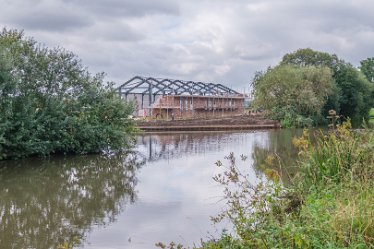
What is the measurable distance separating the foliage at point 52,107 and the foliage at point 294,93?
28.5 m

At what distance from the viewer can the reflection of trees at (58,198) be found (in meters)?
7.54

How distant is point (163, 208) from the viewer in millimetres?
9211

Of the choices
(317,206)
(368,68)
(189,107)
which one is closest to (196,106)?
(189,107)

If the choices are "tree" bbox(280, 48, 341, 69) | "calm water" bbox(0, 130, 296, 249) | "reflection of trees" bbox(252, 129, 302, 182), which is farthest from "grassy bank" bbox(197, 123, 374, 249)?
"tree" bbox(280, 48, 341, 69)

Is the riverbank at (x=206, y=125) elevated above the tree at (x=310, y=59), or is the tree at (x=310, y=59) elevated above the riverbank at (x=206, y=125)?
the tree at (x=310, y=59)

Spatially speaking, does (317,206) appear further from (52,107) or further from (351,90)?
(351,90)

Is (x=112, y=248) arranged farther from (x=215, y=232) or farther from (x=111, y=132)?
(x=111, y=132)

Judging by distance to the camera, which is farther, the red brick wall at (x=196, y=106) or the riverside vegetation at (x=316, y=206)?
the red brick wall at (x=196, y=106)

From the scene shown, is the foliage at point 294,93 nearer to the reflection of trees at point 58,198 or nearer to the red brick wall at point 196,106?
the red brick wall at point 196,106

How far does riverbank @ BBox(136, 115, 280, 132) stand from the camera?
39562 millimetres

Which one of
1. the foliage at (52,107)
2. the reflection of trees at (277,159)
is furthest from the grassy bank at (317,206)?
the foliage at (52,107)

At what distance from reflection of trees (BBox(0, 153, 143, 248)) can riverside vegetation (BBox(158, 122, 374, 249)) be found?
1.81 m

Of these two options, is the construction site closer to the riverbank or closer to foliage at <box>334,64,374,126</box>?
the riverbank

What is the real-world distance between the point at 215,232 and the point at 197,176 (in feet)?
19.8
